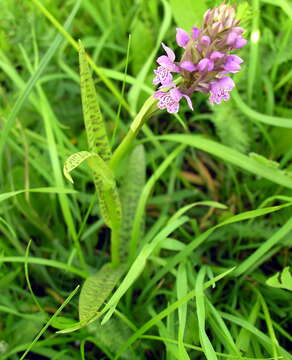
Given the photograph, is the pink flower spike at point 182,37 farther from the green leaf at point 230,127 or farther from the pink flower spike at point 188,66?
the green leaf at point 230,127

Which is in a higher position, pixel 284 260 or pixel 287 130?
pixel 287 130

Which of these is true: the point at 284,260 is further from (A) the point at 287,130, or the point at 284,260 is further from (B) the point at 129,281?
(B) the point at 129,281

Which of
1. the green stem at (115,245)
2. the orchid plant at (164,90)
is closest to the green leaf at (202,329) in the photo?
the orchid plant at (164,90)

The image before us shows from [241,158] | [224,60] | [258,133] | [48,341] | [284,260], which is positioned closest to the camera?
[224,60]

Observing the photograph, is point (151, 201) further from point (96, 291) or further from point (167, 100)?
point (167, 100)

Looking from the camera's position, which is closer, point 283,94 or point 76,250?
point 76,250

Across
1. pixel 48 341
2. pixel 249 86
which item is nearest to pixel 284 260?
pixel 249 86

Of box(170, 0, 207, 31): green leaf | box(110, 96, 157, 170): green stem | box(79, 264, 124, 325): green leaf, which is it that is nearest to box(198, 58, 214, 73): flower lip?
box(110, 96, 157, 170): green stem
